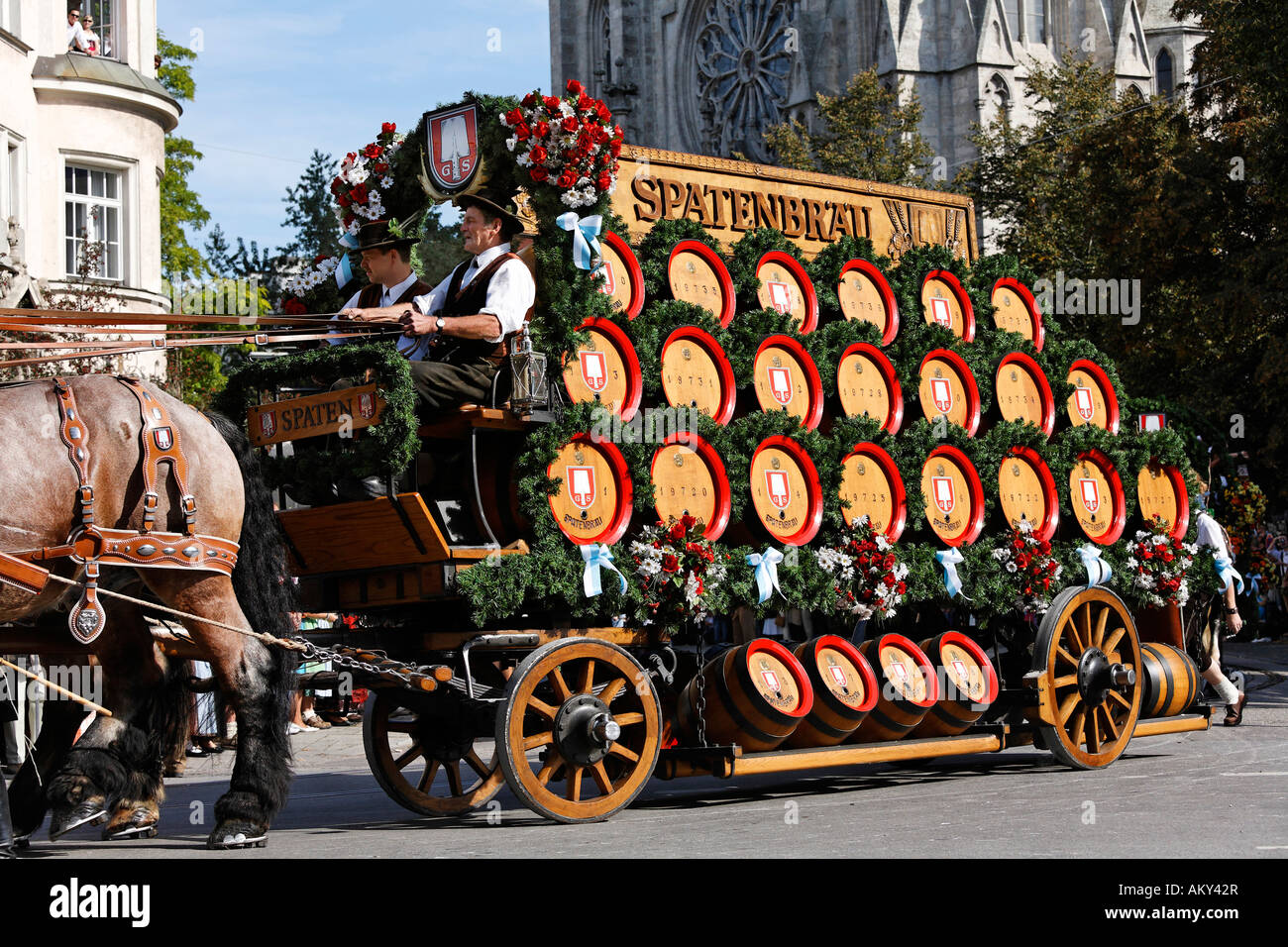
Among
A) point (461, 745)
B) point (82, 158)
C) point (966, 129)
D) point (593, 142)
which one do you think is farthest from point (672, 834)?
point (966, 129)

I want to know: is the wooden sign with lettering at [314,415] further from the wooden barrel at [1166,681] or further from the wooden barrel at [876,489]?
the wooden barrel at [1166,681]

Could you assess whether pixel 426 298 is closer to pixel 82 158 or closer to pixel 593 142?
pixel 593 142

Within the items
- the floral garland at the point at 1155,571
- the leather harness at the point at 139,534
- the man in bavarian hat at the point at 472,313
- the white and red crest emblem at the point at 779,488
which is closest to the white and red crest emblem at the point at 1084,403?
the floral garland at the point at 1155,571

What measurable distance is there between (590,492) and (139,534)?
228 cm

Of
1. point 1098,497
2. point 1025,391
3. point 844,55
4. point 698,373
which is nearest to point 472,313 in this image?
point 698,373

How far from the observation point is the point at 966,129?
152 ft

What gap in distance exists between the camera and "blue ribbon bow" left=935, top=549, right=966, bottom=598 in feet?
31.6

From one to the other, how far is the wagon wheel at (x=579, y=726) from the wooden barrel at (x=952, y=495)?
2.50 m

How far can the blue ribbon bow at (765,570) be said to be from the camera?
28.3ft

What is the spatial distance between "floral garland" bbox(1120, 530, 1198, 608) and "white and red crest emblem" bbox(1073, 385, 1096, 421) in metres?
0.86

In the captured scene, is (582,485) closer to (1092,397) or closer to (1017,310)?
(1017,310)

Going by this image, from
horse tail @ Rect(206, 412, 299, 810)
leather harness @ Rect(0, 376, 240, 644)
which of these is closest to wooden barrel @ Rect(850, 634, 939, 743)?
horse tail @ Rect(206, 412, 299, 810)

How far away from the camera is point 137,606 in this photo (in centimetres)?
722

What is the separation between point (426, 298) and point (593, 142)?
118cm
